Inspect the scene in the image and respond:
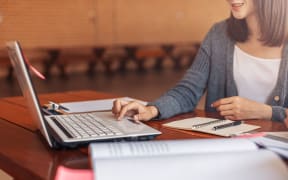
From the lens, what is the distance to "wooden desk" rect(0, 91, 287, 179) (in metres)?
0.88

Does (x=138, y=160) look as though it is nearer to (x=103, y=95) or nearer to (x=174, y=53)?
(x=103, y=95)

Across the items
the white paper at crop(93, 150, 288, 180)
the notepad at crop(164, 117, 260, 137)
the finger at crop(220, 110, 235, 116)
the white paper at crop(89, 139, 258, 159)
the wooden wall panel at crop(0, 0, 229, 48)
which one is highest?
the wooden wall panel at crop(0, 0, 229, 48)

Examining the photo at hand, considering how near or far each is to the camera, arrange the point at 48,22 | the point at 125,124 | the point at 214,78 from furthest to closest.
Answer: the point at 48,22, the point at 214,78, the point at 125,124

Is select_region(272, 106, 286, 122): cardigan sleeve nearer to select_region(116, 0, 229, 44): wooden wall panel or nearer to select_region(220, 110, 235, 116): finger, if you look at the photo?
select_region(220, 110, 235, 116): finger

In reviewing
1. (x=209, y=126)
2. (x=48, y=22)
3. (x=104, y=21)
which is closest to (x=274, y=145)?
(x=209, y=126)

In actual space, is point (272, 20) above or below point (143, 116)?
above

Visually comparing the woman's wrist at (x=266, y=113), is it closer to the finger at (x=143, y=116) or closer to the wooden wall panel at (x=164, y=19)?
the finger at (x=143, y=116)

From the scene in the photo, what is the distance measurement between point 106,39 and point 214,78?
7788 mm

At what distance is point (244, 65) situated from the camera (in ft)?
5.42

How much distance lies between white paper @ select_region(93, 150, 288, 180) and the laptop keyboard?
0.38 metres

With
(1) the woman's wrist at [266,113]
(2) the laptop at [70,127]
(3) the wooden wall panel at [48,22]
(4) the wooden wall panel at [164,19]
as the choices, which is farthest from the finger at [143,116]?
(4) the wooden wall panel at [164,19]

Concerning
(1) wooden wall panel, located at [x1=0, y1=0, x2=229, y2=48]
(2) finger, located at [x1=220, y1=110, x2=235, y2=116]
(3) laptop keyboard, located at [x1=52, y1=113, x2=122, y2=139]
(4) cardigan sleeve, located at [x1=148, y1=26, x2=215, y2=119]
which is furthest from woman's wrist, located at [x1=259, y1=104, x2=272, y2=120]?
(1) wooden wall panel, located at [x1=0, y1=0, x2=229, y2=48]

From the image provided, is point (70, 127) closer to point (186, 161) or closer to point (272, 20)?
point (186, 161)

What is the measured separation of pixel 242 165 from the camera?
0.67 meters
